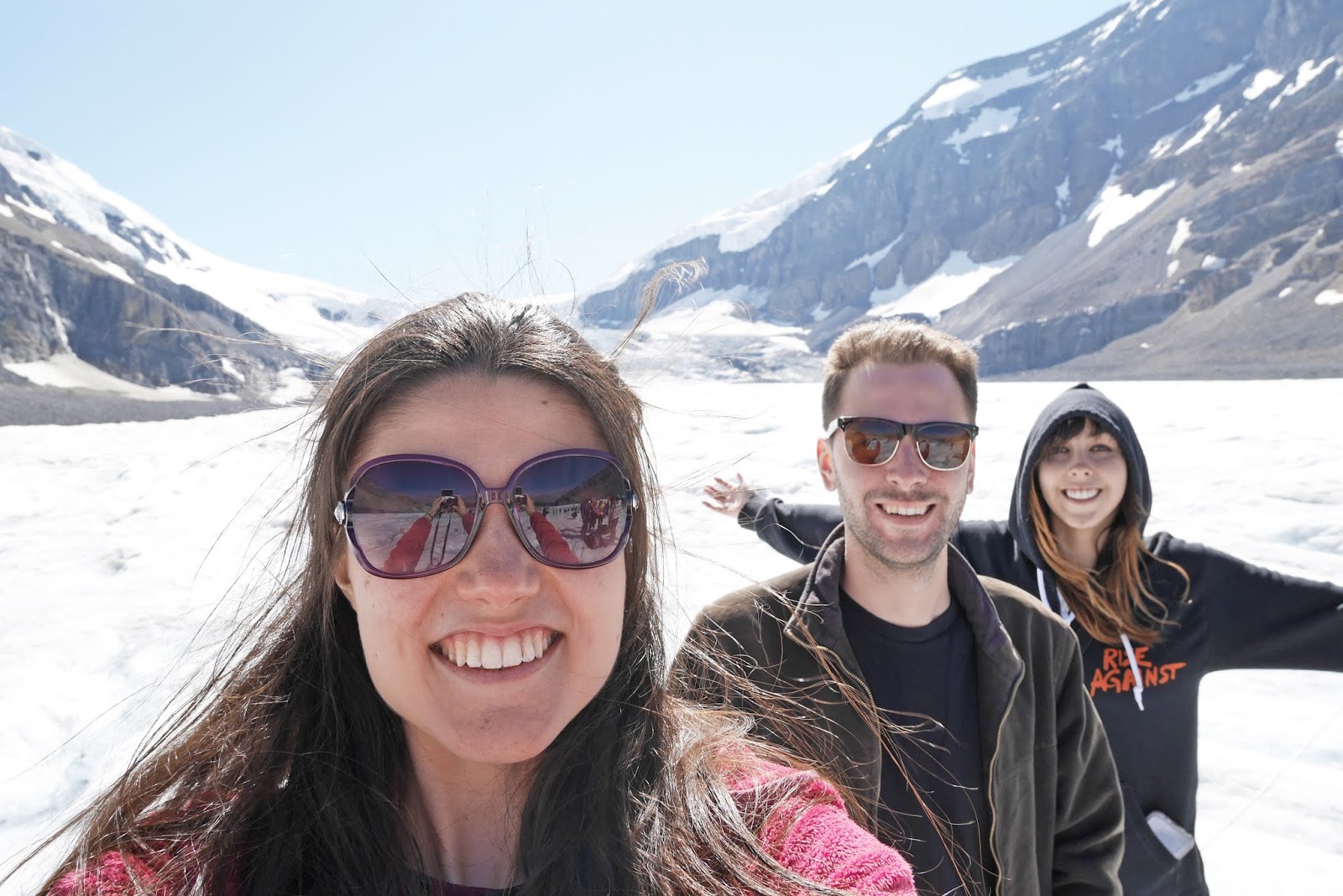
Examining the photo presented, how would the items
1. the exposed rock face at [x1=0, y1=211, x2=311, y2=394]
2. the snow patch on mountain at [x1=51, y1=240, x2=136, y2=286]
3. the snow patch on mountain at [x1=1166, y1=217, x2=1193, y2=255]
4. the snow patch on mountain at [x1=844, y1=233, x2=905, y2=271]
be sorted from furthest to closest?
the snow patch on mountain at [x1=844, y1=233, x2=905, y2=271] → the snow patch on mountain at [x1=1166, y1=217, x2=1193, y2=255] → the snow patch on mountain at [x1=51, y1=240, x2=136, y2=286] → the exposed rock face at [x1=0, y1=211, x2=311, y2=394]

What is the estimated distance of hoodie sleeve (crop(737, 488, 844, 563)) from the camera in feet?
9.79

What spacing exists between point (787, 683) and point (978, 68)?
18836 cm

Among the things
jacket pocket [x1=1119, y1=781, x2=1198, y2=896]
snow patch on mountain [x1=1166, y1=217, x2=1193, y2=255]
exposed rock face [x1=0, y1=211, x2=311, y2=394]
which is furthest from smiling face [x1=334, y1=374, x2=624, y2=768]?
snow patch on mountain [x1=1166, y1=217, x2=1193, y2=255]

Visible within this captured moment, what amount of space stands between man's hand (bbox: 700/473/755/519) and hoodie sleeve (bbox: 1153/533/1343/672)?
153cm

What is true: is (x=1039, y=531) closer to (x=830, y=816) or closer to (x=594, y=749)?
(x=830, y=816)

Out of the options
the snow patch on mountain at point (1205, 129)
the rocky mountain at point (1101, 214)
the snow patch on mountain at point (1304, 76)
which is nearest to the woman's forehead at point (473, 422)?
the rocky mountain at point (1101, 214)

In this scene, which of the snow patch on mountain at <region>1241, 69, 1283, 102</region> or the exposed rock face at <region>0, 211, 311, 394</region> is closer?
the exposed rock face at <region>0, 211, 311, 394</region>

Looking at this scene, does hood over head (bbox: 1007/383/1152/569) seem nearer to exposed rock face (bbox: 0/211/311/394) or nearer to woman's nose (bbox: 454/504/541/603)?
woman's nose (bbox: 454/504/541/603)

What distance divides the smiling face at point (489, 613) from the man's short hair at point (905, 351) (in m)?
1.28

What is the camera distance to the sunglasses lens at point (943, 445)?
6.85ft

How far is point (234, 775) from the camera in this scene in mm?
1212

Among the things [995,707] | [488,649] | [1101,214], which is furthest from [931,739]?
[1101,214]

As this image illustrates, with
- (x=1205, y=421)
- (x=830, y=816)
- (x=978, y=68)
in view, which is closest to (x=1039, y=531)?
(x=830, y=816)

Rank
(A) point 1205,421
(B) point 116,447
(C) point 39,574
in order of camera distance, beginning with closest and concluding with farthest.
Answer: (C) point 39,574 < (B) point 116,447 < (A) point 1205,421
